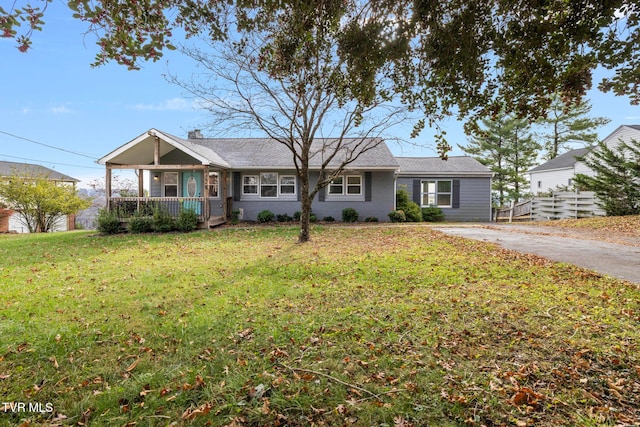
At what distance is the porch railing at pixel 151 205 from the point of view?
1356 cm

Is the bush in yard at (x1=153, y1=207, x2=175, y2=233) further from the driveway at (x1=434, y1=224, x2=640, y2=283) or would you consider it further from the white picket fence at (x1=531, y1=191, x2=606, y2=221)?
the white picket fence at (x1=531, y1=191, x2=606, y2=221)

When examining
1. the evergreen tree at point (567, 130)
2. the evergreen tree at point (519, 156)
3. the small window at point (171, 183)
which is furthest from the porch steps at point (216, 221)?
the evergreen tree at point (567, 130)

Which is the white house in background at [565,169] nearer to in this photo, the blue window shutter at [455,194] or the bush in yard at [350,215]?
the blue window shutter at [455,194]

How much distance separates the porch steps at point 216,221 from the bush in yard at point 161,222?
164cm

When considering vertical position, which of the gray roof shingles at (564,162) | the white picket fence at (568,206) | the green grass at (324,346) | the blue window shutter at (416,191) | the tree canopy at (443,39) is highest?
the gray roof shingles at (564,162)

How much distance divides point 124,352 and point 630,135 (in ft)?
98.2

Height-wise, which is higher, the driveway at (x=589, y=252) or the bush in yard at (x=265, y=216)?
the bush in yard at (x=265, y=216)

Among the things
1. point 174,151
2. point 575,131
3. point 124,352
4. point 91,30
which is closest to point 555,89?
point 91,30

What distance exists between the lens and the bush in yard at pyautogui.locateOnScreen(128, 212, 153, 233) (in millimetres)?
13141

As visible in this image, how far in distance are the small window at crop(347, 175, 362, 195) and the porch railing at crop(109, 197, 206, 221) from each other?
288 inches

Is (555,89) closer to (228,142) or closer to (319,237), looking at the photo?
(319,237)

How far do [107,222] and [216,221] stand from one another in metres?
4.31

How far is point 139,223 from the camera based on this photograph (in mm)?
13180

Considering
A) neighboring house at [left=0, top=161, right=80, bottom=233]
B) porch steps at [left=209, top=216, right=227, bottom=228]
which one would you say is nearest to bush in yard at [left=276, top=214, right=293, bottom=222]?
porch steps at [left=209, top=216, right=227, bottom=228]
